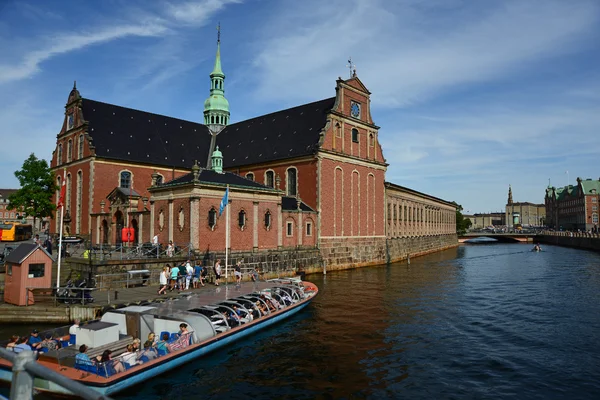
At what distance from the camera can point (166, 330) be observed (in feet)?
61.0

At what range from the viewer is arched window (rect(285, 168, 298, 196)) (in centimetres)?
5191

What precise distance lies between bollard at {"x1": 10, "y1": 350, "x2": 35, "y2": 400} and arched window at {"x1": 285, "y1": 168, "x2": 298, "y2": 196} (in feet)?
158

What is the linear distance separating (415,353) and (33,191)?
47.9 metres

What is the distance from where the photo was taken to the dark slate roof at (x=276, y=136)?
5231 centimetres

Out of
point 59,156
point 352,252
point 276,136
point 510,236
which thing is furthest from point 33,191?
point 510,236

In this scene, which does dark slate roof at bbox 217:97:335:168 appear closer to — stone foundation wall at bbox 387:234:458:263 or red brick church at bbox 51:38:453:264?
red brick church at bbox 51:38:453:264

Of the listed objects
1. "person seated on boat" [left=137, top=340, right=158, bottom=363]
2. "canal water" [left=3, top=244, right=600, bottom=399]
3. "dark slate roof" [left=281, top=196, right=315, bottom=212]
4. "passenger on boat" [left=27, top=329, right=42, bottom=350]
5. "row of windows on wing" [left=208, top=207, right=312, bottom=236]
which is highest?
"dark slate roof" [left=281, top=196, right=315, bottom=212]

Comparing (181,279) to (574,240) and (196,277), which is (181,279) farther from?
(574,240)

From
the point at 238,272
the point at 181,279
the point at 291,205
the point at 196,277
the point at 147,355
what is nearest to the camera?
the point at 147,355

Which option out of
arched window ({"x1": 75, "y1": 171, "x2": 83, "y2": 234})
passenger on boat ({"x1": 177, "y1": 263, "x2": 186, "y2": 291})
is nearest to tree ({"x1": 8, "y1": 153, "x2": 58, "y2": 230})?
arched window ({"x1": 75, "y1": 171, "x2": 83, "y2": 234})

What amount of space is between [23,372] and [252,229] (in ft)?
122

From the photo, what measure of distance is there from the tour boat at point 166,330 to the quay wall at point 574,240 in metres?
80.3

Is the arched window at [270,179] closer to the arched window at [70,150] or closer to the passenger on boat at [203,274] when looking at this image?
the passenger on boat at [203,274]

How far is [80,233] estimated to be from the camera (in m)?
51.6
